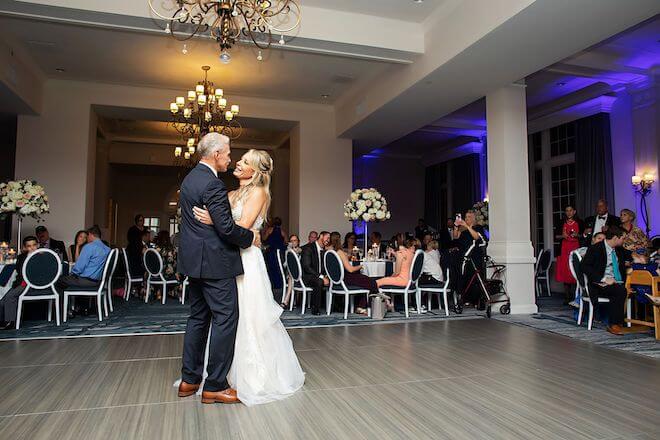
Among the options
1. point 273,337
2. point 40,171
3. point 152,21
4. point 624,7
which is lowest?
point 273,337

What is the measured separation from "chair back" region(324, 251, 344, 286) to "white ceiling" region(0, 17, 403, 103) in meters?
3.37

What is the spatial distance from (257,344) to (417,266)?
3920 mm

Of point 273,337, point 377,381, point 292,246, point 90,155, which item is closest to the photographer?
point 273,337

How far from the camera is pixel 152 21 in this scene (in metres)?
5.86

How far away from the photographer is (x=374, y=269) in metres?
Result: 7.14

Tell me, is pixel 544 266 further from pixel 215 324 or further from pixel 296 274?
pixel 215 324

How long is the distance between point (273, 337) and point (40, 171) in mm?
7749

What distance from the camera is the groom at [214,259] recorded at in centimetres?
282

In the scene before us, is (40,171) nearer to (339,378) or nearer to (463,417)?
(339,378)

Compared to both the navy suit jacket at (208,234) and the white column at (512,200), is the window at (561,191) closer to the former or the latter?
the white column at (512,200)

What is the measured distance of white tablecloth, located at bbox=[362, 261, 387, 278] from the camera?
7107 mm

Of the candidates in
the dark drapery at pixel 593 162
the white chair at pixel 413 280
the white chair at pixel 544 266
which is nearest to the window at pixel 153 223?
the white chair at pixel 413 280

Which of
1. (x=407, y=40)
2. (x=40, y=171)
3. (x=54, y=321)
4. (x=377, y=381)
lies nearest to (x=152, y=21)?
(x=407, y=40)

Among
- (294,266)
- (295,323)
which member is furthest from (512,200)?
(295,323)
